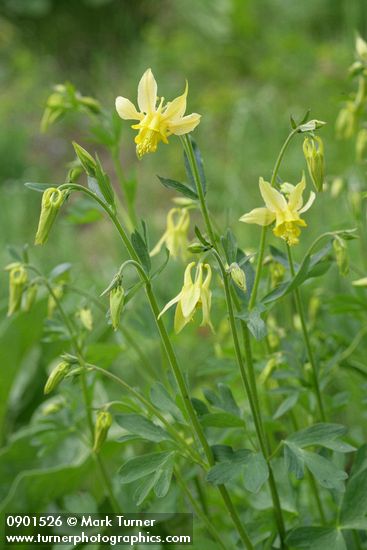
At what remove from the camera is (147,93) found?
0.97 m

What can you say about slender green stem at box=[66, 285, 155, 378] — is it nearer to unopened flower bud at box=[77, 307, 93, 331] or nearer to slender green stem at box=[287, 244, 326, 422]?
unopened flower bud at box=[77, 307, 93, 331]

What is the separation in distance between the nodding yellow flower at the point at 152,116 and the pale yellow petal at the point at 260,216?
0.46 ft

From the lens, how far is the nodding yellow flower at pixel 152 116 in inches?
37.3

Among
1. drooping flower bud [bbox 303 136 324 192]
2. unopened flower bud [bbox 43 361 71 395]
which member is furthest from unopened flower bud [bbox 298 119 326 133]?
unopened flower bud [bbox 43 361 71 395]

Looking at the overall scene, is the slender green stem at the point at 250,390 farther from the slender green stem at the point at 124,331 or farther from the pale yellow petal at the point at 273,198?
the slender green stem at the point at 124,331

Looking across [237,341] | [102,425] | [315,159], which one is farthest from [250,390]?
[315,159]

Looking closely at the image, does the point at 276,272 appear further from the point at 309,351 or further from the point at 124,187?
the point at 124,187

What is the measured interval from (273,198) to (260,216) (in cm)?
3

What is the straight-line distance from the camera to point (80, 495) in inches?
54.7

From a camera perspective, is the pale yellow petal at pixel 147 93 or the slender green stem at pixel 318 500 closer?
the pale yellow petal at pixel 147 93

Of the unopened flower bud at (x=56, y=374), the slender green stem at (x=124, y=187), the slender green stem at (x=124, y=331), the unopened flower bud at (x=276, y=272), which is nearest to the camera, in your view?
the unopened flower bud at (x=56, y=374)

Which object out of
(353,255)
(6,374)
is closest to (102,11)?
Answer: (353,255)

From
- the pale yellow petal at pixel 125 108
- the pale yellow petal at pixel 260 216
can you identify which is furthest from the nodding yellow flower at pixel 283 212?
the pale yellow petal at pixel 125 108

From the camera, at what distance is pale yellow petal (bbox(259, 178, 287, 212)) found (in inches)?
37.9
